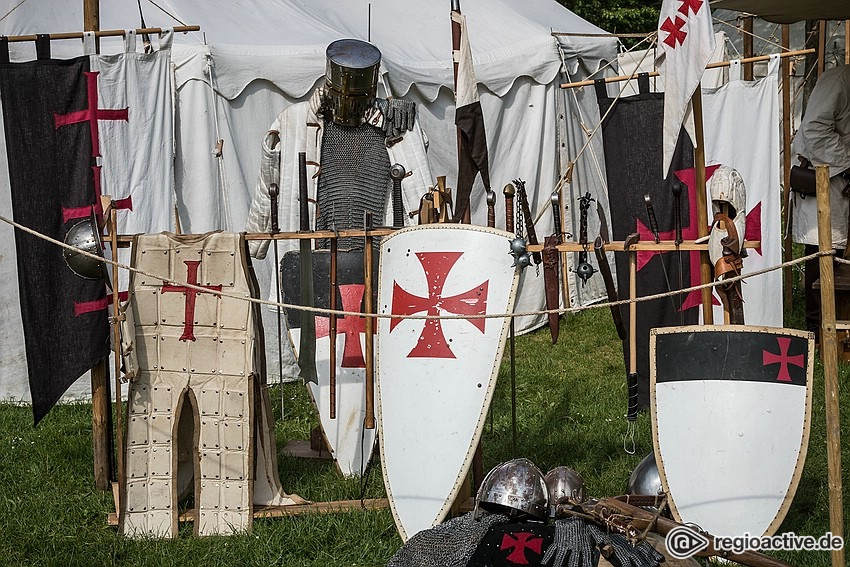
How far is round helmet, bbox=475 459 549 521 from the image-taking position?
3568 millimetres

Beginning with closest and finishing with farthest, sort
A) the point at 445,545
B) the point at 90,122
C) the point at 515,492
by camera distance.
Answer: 1. the point at 445,545
2. the point at 515,492
3. the point at 90,122

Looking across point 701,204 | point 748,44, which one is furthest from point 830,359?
point 748,44

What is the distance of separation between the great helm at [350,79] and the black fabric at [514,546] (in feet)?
7.45

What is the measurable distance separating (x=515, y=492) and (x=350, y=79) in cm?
204

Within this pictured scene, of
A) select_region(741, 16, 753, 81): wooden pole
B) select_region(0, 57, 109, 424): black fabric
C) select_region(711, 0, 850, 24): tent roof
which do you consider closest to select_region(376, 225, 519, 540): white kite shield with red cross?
select_region(0, 57, 109, 424): black fabric

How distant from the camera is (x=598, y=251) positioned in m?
3.74

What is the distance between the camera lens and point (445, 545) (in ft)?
10.5

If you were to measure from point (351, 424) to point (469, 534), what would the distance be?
60.6 inches

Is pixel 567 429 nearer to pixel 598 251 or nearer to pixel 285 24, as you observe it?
pixel 598 251

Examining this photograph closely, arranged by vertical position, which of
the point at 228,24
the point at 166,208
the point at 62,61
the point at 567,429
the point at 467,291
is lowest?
the point at 567,429

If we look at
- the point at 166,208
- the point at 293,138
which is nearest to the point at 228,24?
the point at 166,208

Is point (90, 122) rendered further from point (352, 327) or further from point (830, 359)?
point (830, 359)

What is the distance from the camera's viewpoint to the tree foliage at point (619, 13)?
15445mm

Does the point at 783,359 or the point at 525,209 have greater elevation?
the point at 525,209
